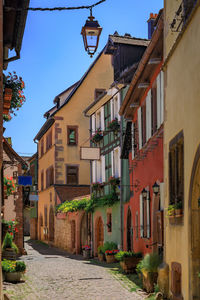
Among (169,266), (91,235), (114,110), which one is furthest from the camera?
(91,235)

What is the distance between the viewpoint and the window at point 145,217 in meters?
13.6

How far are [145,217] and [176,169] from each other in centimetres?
487

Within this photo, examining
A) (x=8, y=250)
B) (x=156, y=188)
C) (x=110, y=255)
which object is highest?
(x=156, y=188)

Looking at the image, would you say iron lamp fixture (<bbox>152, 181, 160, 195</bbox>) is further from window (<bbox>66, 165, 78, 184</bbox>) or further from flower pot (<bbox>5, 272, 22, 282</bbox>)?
window (<bbox>66, 165, 78, 184</bbox>)

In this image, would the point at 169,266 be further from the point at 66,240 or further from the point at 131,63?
the point at 66,240

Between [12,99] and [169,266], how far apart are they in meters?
5.00

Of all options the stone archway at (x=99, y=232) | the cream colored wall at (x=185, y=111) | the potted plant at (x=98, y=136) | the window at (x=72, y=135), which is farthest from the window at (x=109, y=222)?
the cream colored wall at (x=185, y=111)

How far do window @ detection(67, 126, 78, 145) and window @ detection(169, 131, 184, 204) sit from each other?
22.7 m

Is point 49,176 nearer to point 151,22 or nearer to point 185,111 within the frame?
point 151,22

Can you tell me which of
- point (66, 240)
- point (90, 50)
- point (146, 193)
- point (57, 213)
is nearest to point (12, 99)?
point (90, 50)

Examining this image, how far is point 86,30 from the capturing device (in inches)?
333

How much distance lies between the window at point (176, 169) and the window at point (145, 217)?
12.2 feet

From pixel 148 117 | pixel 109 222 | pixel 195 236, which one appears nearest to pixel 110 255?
pixel 109 222

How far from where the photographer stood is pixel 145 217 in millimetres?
14156
